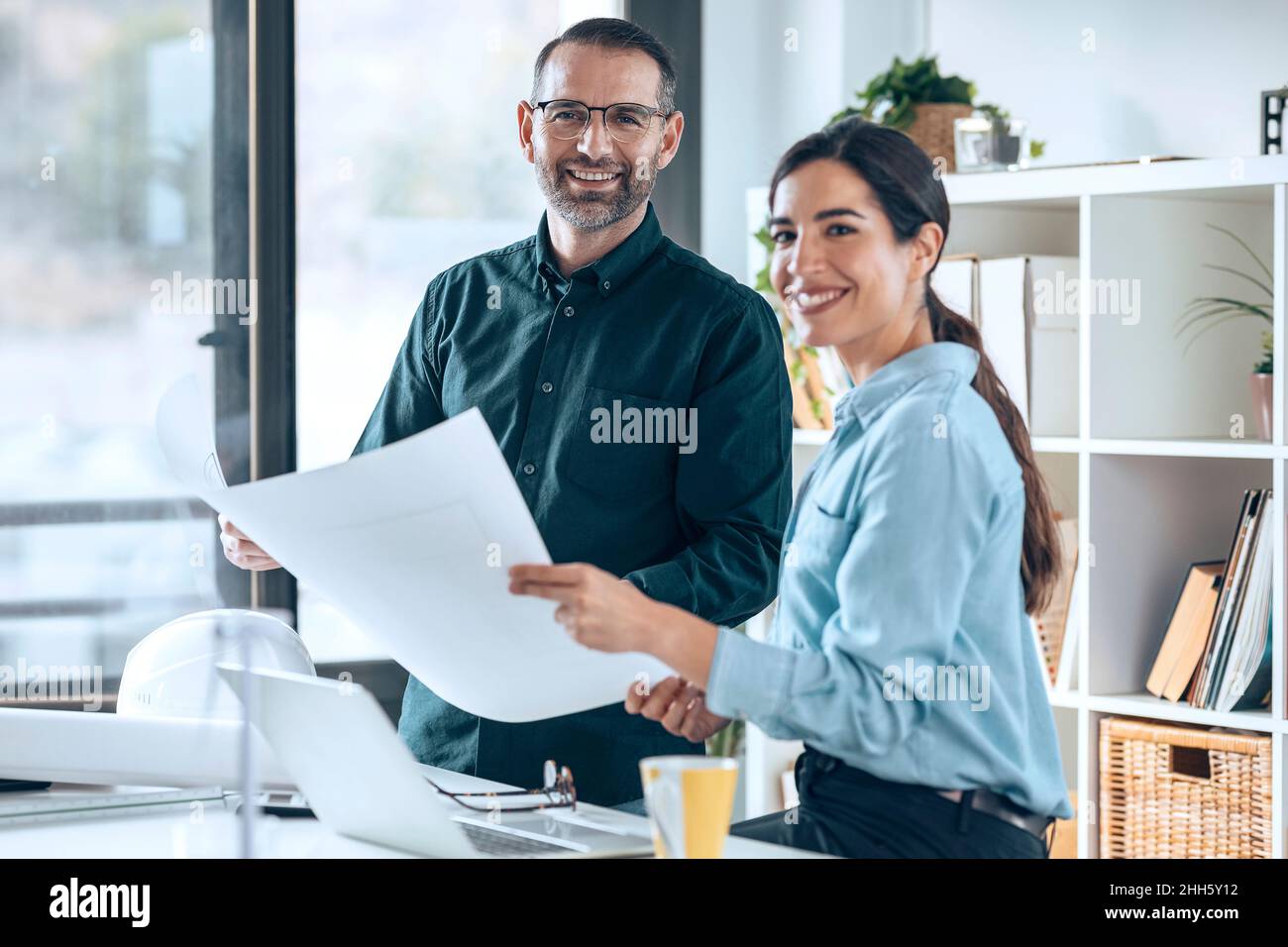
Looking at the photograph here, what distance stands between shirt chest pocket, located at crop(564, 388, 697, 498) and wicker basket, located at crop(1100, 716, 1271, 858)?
118 centimetres

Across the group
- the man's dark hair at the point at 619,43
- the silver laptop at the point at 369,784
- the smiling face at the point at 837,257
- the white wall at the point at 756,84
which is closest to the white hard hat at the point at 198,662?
the silver laptop at the point at 369,784

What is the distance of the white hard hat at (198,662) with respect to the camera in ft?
4.84

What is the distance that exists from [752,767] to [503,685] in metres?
1.86

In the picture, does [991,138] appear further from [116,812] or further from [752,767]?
[116,812]

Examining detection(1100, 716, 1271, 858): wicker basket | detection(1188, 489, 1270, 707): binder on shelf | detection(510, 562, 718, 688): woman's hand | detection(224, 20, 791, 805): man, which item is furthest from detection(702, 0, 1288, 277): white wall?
detection(510, 562, 718, 688): woman's hand

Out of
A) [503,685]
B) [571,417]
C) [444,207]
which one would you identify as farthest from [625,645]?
[444,207]

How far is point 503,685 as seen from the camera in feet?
4.42

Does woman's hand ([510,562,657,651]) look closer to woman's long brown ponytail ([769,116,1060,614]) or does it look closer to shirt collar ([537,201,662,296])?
woman's long brown ponytail ([769,116,1060,614])

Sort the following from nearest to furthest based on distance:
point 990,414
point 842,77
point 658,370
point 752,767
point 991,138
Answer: point 990,414 → point 658,370 → point 991,138 → point 752,767 → point 842,77

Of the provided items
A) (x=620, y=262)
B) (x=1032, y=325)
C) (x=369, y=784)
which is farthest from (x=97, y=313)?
(x=369, y=784)

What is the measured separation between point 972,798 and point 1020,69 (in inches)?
90.9

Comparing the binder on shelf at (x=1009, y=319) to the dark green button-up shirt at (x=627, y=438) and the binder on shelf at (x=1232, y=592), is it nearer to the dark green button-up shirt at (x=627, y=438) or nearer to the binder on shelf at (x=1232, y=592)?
the binder on shelf at (x=1232, y=592)

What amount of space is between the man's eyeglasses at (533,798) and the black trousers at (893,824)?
212 mm

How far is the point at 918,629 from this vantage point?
3.94 feet
